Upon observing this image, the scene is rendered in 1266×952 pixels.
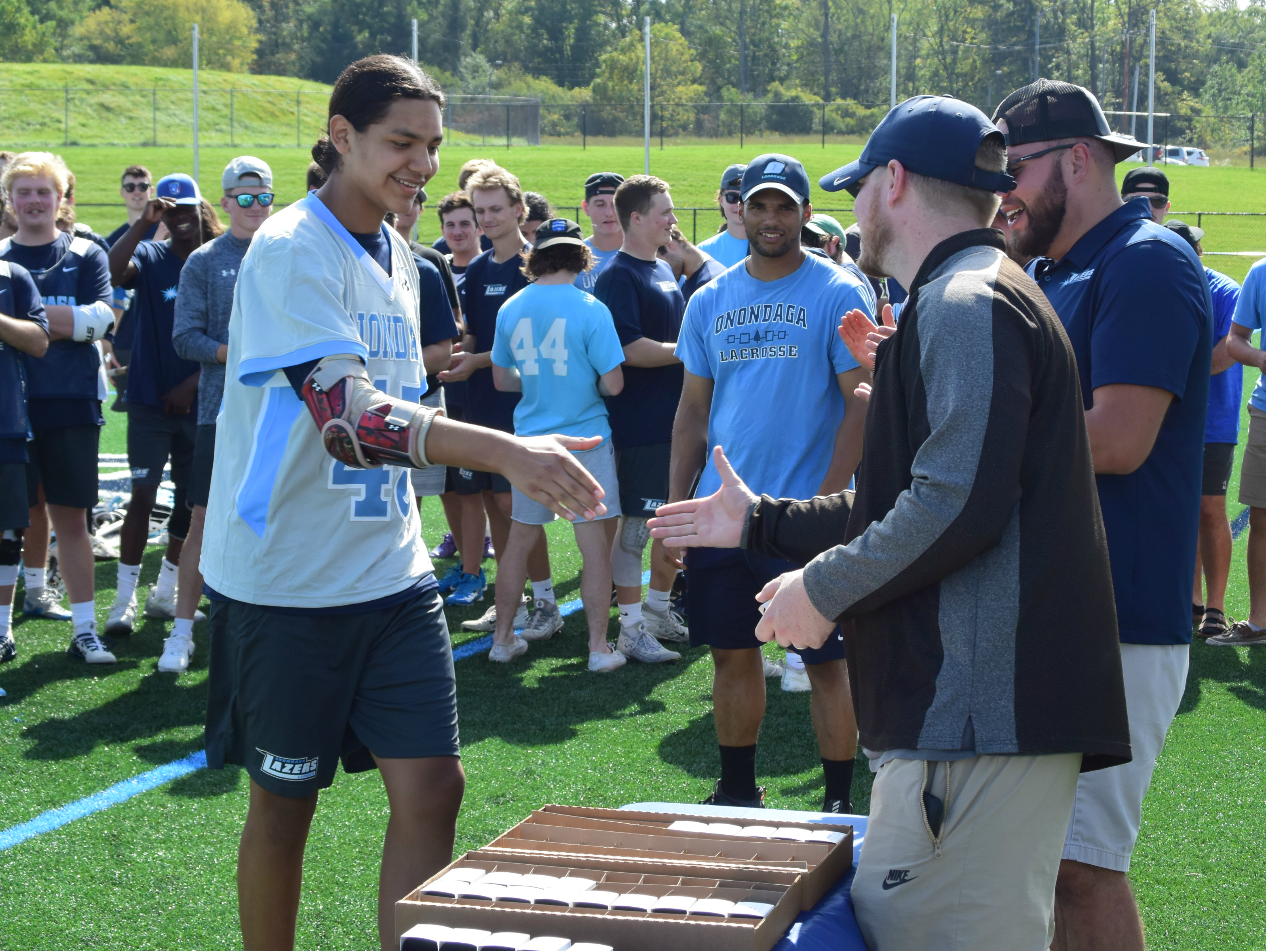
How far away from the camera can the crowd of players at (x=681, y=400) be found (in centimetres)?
271

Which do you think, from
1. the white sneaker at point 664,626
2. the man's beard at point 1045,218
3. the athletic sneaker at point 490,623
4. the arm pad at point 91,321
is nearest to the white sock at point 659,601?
the white sneaker at point 664,626

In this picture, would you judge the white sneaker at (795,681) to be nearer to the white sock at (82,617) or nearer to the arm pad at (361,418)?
the white sock at (82,617)

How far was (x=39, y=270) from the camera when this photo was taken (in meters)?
6.39

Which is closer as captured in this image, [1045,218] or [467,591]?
[1045,218]

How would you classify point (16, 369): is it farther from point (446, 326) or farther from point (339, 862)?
point (339, 862)

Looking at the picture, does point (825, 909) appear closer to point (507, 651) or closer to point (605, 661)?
point (605, 661)

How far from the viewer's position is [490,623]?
6949 millimetres

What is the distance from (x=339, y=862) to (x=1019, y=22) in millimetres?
79789

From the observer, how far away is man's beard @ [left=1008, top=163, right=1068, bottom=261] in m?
3.02

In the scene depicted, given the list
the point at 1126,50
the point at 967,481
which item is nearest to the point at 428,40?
the point at 1126,50

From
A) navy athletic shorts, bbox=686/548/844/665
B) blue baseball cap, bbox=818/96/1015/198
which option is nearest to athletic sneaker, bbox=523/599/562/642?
navy athletic shorts, bbox=686/548/844/665

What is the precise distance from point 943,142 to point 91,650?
5.46 metres

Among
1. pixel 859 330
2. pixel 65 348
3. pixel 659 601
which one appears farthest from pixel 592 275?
pixel 859 330

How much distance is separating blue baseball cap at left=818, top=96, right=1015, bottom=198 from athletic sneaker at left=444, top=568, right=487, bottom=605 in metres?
5.51
